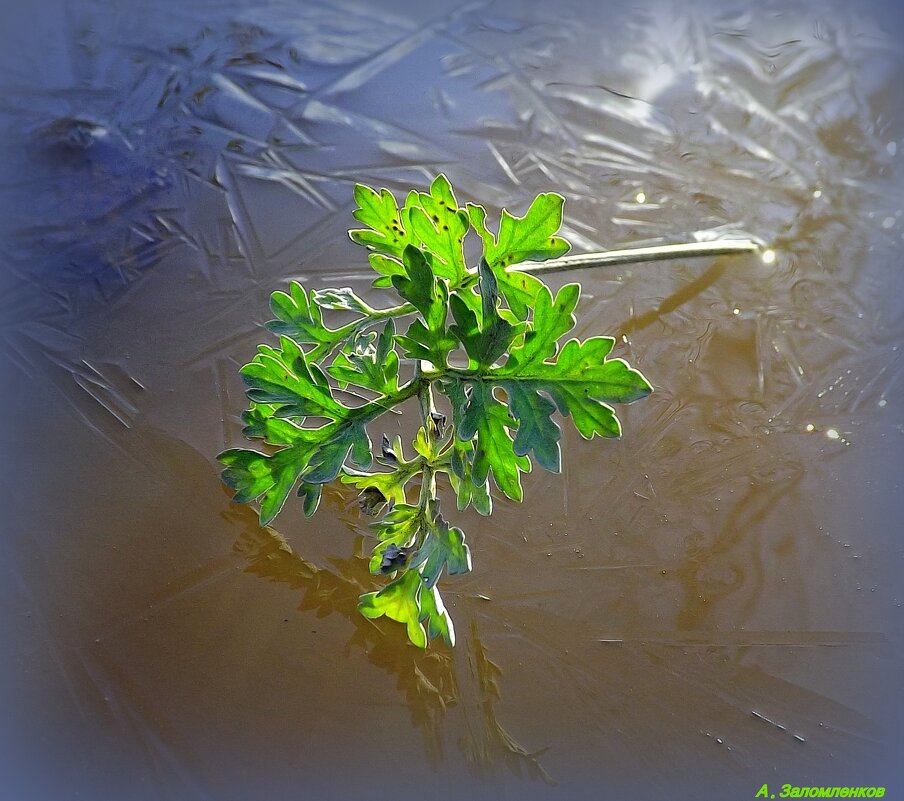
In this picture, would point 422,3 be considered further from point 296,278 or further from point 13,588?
point 13,588

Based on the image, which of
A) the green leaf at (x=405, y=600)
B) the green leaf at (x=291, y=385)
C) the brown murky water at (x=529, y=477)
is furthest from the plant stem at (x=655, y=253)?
the green leaf at (x=405, y=600)

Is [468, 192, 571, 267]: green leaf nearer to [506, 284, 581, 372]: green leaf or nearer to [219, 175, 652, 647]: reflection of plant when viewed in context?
[219, 175, 652, 647]: reflection of plant

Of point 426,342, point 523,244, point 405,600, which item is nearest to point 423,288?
point 426,342

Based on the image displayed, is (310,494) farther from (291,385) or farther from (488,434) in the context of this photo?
(488,434)

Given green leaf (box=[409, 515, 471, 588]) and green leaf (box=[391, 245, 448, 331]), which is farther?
green leaf (box=[409, 515, 471, 588])

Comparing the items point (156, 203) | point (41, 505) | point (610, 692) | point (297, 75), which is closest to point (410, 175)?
point (297, 75)

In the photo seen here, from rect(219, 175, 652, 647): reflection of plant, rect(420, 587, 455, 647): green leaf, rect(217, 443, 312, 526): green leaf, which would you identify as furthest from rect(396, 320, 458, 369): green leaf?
rect(420, 587, 455, 647): green leaf
